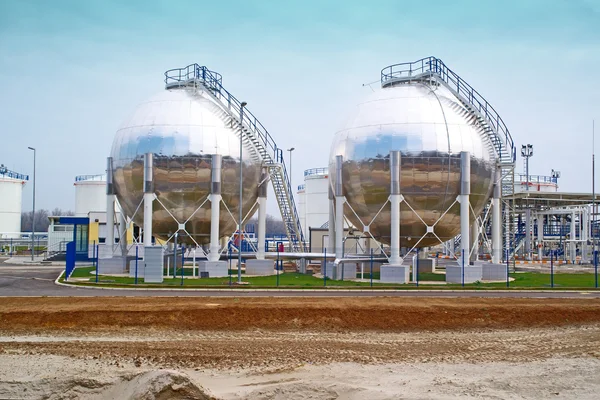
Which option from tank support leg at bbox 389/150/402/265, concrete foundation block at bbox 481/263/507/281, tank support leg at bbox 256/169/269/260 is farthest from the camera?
tank support leg at bbox 256/169/269/260

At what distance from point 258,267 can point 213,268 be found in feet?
10.6

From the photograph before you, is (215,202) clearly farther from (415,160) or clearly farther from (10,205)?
(10,205)

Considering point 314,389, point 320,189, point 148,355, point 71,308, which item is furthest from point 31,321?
point 320,189

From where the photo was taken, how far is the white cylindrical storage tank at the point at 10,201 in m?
88.8

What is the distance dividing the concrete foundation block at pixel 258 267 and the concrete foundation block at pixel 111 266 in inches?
278

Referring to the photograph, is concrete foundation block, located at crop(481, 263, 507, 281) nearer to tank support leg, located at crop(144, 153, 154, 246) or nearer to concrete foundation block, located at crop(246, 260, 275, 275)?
concrete foundation block, located at crop(246, 260, 275, 275)

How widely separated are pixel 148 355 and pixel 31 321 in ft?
19.5

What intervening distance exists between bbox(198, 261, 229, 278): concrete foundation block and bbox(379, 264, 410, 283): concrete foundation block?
8675 millimetres

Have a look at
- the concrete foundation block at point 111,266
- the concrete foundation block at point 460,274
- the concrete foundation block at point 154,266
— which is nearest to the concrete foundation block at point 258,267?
the concrete foundation block at point 111,266

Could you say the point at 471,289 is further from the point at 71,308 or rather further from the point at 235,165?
the point at 71,308

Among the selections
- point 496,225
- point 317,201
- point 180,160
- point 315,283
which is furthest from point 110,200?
point 317,201

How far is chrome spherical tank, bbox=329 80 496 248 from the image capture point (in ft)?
109

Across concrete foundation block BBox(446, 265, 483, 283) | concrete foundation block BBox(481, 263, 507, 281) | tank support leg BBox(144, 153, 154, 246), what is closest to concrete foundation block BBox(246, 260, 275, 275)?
tank support leg BBox(144, 153, 154, 246)

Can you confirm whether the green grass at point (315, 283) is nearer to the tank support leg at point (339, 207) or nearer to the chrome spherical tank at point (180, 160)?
the tank support leg at point (339, 207)
